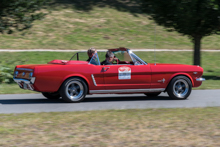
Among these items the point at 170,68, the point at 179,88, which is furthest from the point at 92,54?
the point at 179,88

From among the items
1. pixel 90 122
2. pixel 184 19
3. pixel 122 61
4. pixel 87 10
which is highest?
pixel 87 10

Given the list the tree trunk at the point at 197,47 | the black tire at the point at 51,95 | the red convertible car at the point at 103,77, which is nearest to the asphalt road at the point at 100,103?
the black tire at the point at 51,95

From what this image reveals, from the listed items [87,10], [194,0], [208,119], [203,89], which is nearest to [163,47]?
[87,10]

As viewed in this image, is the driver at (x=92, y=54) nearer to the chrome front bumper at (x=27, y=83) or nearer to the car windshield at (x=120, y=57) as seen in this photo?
the car windshield at (x=120, y=57)

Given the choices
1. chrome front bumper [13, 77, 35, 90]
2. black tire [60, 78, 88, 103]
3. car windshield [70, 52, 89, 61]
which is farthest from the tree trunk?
chrome front bumper [13, 77, 35, 90]

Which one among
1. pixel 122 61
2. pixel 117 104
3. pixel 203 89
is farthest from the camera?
pixel 203 89

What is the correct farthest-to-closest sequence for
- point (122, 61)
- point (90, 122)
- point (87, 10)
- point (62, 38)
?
point (87, 10) → point (62, 38) → point (122, 61) → point (90, 122)

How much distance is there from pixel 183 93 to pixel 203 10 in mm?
6246

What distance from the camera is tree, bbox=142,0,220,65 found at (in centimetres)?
1427

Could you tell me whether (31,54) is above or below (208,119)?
above

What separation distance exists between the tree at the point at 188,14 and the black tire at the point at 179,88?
226 inches

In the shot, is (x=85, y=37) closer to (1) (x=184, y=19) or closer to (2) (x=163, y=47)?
(2) (x=163, y=47)

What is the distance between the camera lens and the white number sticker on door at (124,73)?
880 cm

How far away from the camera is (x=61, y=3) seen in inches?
1312
